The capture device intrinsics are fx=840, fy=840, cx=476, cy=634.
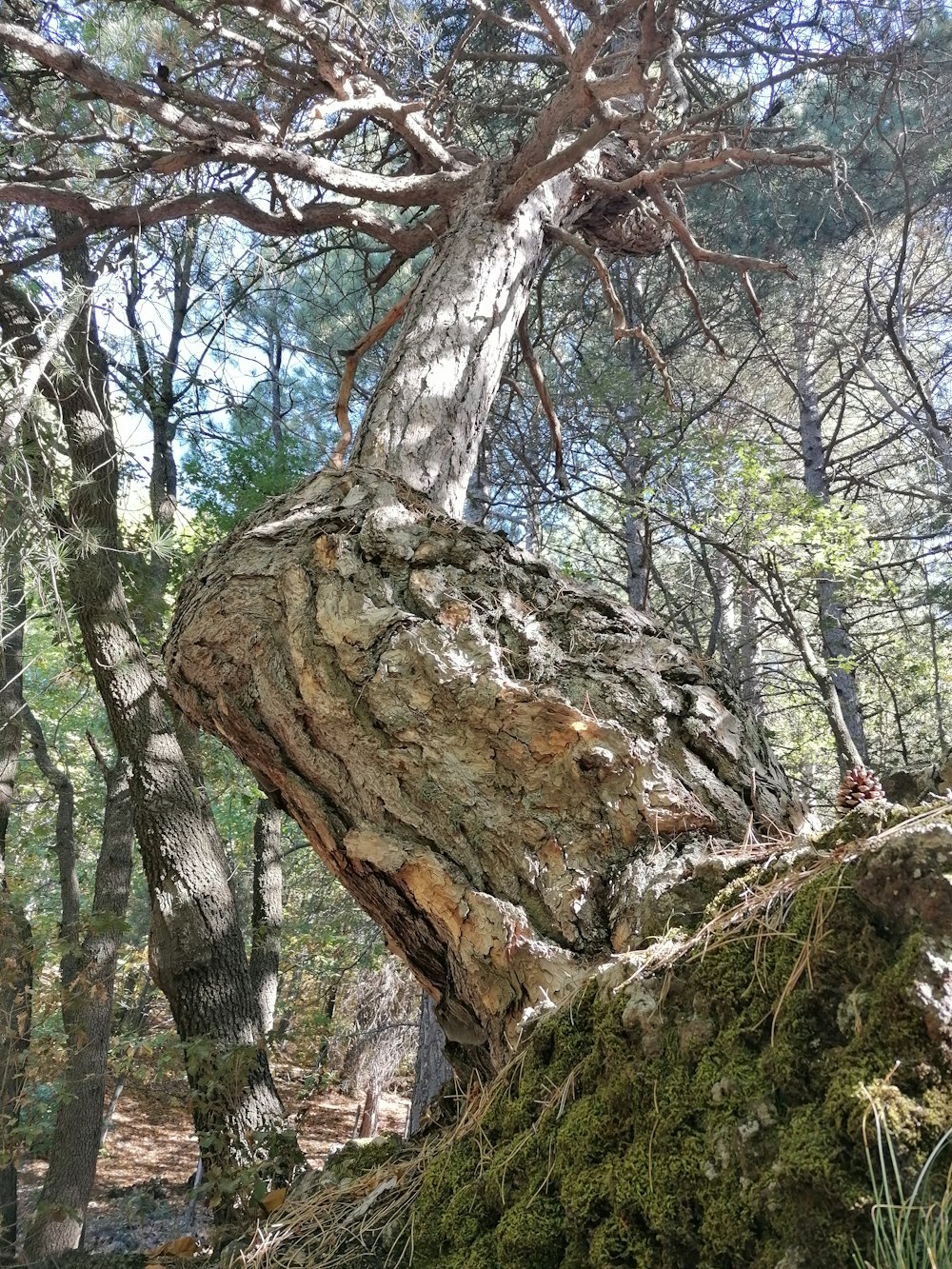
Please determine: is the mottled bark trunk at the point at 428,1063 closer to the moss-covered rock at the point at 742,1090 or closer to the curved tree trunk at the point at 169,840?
the curved tree trunk at the point at 169,840

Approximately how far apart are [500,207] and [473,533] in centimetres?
225

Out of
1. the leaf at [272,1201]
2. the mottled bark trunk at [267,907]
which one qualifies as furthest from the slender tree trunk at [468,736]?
the mottled bark trunk at [267,907]

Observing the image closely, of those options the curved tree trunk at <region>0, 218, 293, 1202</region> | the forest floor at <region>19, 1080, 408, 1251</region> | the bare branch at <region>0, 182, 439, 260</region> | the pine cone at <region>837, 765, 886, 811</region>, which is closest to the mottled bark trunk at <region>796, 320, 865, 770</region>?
the bare branch at <region>0, 182, 439, 260</region>

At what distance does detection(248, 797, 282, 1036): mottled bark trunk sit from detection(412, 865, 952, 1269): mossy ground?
537cm

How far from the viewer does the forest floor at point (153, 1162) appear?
7.93 metres

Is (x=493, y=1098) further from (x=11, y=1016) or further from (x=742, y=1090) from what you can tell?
(x=11, y=1016)

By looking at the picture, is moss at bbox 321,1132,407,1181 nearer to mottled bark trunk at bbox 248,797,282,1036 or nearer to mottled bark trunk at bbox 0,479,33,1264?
mottled bark trunk at bbox 0,479,33,1264

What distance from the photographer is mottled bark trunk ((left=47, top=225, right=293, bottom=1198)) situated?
11.4ft

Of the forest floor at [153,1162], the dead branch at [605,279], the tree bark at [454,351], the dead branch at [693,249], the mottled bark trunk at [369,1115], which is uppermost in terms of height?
the dead branch at [693,249]

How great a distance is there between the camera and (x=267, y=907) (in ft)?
22.2

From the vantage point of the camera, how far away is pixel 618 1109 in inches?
48.2

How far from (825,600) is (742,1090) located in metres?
6.72

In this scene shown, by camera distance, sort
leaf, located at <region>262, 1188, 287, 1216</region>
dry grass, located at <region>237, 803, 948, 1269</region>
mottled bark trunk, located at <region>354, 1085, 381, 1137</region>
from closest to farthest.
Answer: dry grass, located at <region>237, 803, 948, 1269</region>, leaf, located at <region>262, 1188, 287, 1216</region>, mottled bark trunk, located at <region>354, 1085, 381, 1137</region>

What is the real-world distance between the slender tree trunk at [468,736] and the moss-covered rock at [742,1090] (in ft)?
0.94
